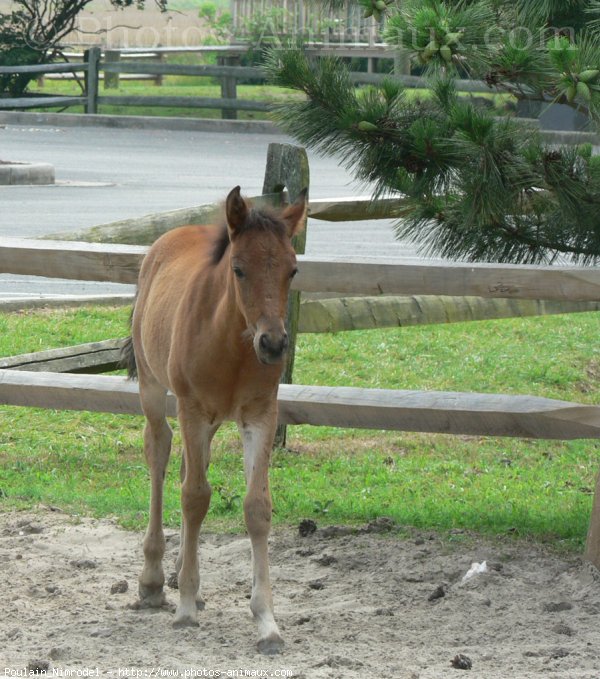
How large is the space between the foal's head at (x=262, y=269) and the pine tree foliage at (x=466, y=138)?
874 mm

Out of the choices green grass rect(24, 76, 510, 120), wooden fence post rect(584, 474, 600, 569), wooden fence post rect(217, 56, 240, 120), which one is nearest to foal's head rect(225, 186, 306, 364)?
wooden fence post rect(584, 474, 600, 569)

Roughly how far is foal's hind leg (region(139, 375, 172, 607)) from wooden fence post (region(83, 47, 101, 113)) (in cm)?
2203

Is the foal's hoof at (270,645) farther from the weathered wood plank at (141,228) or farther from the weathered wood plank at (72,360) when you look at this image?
the weathered wood plank at (141,228)

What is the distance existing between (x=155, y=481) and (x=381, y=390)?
1.31 metres

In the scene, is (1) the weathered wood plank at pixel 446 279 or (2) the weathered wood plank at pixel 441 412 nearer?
(1) the weathered wood plank at pixel 446 279

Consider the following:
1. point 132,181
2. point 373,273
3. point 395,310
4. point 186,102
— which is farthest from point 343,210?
point 186,102

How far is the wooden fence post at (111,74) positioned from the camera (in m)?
27.9

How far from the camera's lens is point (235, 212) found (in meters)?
4.26

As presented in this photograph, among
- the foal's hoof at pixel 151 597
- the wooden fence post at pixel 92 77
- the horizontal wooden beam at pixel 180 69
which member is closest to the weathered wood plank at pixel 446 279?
the foal's hoof at pixel 151 597

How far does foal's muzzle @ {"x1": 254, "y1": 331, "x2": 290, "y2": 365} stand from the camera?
4.01 m

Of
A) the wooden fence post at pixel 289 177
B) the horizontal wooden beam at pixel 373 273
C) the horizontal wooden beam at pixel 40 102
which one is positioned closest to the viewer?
the horizontal wooden beam at pixel 373 273

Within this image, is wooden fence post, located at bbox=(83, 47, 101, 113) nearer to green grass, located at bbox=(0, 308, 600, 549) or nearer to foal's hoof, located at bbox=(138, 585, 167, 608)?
green grass, located at bbox=(0, 308, 600, 549)

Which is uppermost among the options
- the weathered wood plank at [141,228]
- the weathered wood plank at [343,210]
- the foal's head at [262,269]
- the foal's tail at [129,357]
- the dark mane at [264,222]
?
the dark mane at [264,222]

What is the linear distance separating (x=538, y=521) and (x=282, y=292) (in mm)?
2371
